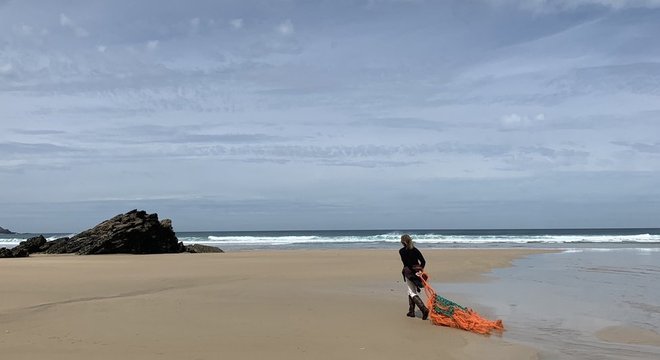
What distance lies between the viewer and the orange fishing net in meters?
8.48

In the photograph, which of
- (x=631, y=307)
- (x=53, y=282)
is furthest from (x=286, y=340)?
(x=53, y=282)

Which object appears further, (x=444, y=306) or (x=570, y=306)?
(x=570, y=306)

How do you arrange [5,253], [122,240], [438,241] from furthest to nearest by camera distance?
[438,241] < [122,240] < [5,253]

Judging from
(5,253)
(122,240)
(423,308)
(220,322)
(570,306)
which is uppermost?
(122,240)

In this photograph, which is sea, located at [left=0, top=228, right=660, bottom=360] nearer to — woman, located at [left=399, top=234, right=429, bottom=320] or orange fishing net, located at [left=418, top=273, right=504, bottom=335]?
orange fishing net, located at [left=418, top=273, right=504, bottom=335]

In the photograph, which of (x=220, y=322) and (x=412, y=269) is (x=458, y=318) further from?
(x=220, y=322)

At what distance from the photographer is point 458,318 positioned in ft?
28.5

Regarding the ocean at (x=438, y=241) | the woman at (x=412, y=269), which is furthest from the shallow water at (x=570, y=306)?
the ocean at (x=438, y=241)

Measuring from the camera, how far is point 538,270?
19.8m

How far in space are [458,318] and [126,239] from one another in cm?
2705

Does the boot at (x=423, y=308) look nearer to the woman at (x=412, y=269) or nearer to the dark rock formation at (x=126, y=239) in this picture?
the woman at (x=412, y=269)

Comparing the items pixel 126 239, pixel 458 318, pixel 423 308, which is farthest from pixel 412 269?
pixel 126 239

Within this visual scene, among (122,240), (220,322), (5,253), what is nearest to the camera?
(220,322)

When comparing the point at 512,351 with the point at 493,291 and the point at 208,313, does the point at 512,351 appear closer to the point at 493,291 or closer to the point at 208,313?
the point at 208,313
